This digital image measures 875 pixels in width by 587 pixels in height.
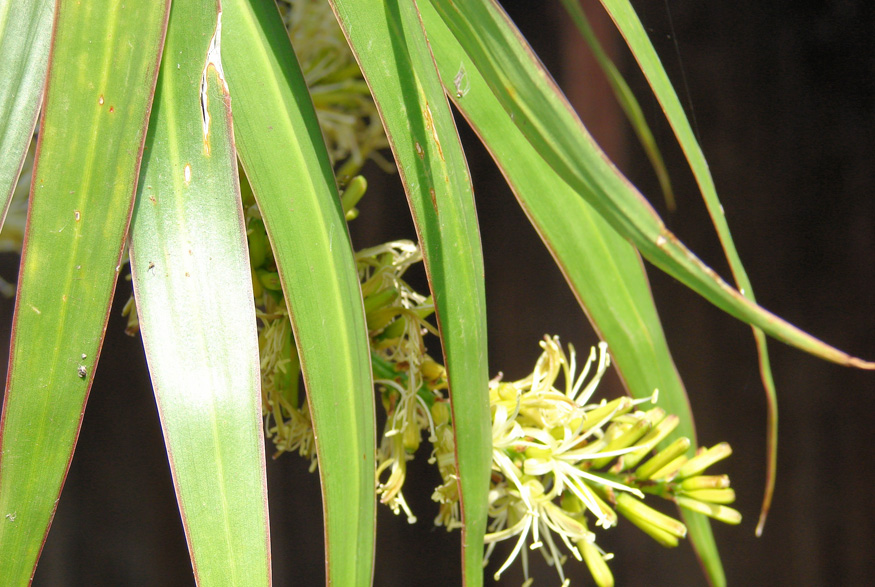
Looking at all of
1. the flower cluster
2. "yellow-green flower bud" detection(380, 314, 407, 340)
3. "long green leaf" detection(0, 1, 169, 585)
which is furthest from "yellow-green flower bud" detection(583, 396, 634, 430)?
"long green leaf" detection(0, 1, 169, 585)

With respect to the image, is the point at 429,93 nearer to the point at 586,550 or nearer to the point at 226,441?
the point at 226,441

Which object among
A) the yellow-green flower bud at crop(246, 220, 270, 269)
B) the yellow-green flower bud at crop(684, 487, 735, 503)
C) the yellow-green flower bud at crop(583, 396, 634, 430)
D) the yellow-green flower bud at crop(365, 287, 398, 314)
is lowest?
the yellow-green flower bud at crop(684, 487, 735, 503)

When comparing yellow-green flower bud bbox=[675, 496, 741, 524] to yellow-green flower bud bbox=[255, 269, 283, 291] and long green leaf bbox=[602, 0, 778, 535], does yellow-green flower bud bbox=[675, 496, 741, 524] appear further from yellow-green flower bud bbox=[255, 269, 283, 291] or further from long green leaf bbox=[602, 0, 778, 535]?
yellow-green flower bud bbox=[255, 269, 283, 291]

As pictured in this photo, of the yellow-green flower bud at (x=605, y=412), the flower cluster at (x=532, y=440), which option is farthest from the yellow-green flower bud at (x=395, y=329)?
the yellow-green flower bud at (x=605, y=412)

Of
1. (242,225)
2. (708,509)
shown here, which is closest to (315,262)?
(242,225)

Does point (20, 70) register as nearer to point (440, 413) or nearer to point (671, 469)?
point (440, 413)

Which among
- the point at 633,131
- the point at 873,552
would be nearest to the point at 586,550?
the point at 633,131

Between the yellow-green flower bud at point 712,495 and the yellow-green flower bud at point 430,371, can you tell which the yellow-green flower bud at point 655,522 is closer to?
the yellow-green flower bud at point 712,495
